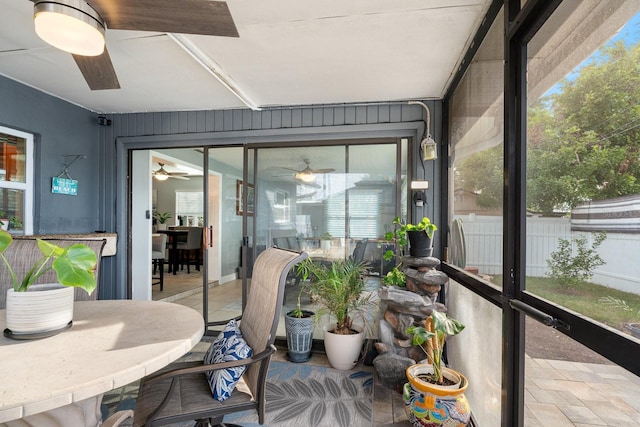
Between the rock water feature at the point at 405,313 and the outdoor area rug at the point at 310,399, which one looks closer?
the outdoor area rug at the point at 310,399

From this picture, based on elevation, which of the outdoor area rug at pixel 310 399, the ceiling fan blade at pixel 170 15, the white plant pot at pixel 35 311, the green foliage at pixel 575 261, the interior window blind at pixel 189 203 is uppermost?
the ceiling fan blade at pixel 170 15

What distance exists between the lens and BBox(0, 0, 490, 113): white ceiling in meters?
1.79

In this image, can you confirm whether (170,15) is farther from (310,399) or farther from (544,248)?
(310,399)

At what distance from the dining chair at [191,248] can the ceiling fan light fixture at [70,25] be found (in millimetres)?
5521

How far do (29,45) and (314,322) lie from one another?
10.0ft

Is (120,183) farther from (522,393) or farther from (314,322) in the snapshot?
(522,393)

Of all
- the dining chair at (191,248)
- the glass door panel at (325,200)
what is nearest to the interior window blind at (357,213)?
the glass door panel at (325,200)

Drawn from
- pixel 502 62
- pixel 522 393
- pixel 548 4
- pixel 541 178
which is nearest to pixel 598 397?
pixel 522 393

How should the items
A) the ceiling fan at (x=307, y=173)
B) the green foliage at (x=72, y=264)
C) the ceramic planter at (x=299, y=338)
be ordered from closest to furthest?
the green foliage at (x=72, y=264), the ceramic planter at (x=299, y=338), the ceiling fan at (x=307, y=173)

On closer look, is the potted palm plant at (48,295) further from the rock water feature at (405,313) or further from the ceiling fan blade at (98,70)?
the rock water feature at (405,313)

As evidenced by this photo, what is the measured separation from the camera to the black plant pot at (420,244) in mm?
2486

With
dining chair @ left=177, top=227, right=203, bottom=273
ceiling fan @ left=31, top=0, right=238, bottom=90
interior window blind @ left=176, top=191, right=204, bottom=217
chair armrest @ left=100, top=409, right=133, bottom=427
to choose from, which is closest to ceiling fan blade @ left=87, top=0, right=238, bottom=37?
ceiling fan @ left=31, top=0, right=238, bottom=90

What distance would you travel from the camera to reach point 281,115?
3.35 metres

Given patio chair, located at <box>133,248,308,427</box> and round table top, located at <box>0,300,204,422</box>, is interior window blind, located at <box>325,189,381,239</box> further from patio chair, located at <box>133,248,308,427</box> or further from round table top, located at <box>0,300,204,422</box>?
round table top, located at <box>0,300,204,422</box>
